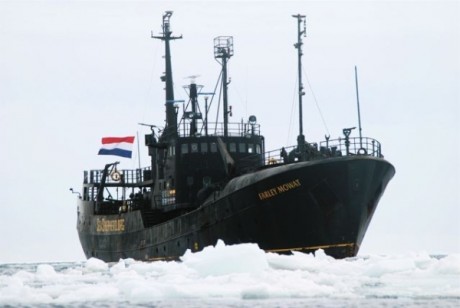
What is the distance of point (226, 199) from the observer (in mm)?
45719

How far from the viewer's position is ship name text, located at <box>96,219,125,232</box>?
59.6m

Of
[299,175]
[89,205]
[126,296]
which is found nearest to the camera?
[126,296]

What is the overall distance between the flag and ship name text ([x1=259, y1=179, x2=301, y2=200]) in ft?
61.3

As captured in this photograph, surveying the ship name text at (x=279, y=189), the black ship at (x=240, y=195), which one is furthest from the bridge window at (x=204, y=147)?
the ship name text at (x=279, y=189)

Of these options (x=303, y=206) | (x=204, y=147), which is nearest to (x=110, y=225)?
(x=204, y=147)

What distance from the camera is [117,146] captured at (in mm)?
61250

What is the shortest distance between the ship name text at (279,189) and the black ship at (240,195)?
0.04 m

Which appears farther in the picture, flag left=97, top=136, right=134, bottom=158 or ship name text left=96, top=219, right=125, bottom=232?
flag left=97, top=136, right=134, bottom=158

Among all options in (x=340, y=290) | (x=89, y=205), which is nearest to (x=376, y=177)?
(x=340, y=290)

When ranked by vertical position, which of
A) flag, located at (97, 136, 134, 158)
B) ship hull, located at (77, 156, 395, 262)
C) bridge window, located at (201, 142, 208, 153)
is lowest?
ship hull, located at (77, 156, 395, 262)

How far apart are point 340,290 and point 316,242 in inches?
555

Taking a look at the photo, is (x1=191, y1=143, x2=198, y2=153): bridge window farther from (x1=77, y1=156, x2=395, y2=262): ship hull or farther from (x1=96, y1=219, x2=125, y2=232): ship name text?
(x1=96, y1=219, x2=125, y2=232): ship name text

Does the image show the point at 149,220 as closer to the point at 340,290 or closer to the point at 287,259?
→ the point at 287,259

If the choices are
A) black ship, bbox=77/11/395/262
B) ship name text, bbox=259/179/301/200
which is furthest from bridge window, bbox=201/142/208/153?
ship name text, bbox=259/179/301/200
